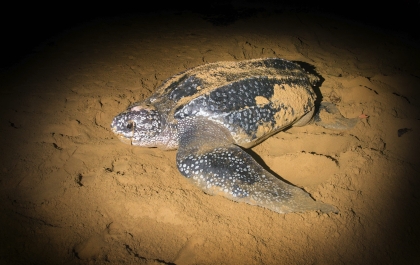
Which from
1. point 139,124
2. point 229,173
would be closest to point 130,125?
point 139,124

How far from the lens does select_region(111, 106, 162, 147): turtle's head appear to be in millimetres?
2484

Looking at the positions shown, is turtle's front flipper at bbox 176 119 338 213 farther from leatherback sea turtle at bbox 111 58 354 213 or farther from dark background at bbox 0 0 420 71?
dark background at bbox 0 0 420 71

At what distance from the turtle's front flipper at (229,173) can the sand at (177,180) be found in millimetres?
87

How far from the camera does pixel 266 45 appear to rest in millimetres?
4562

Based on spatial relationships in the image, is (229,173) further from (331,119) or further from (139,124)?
(331,119)

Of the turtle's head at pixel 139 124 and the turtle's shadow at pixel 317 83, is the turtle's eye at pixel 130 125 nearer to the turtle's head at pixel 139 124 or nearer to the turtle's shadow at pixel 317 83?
the turtle's head at pixel 139 124

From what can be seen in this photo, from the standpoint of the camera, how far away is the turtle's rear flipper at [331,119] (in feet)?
8.94

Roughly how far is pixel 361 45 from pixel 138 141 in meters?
4.32

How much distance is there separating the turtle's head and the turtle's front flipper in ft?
1.07

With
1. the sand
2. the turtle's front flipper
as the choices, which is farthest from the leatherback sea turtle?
the sand

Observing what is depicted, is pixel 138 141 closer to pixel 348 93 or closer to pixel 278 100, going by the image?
pixel 278 100

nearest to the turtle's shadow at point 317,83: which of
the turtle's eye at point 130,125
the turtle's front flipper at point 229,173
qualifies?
the turtle's front flipper at point 229,173

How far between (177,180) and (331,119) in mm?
1824

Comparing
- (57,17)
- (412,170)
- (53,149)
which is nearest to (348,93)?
(412,170)
